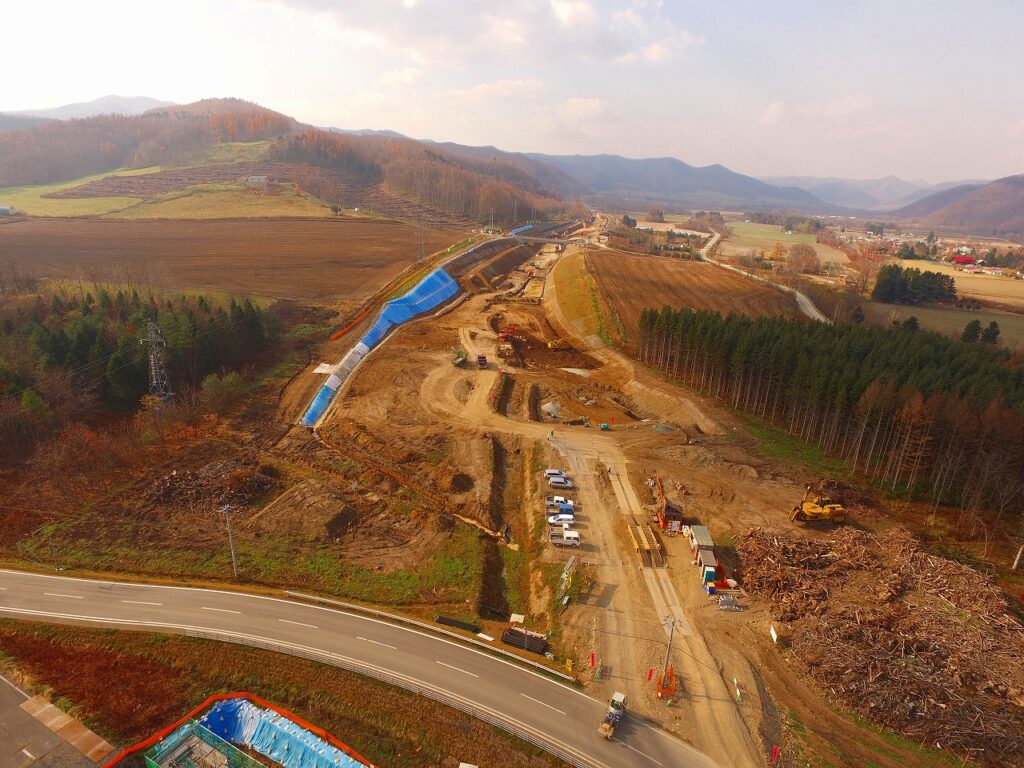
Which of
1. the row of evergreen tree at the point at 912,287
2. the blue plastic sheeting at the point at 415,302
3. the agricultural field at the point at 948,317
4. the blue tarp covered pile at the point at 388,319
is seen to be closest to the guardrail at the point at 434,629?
the blue tarp covered pile at the point at 388,319

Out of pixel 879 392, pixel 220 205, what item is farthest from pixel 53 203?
pixel 879 392

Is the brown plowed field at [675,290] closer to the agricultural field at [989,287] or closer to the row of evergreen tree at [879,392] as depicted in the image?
the row of evergreen tree at [879,392]

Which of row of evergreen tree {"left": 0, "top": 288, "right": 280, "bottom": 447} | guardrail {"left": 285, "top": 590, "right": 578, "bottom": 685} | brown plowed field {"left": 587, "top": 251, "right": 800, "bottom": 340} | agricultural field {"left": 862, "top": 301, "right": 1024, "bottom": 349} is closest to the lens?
guardrail {"left": 285, "top": 590, "right": 578, "bottom": 685}

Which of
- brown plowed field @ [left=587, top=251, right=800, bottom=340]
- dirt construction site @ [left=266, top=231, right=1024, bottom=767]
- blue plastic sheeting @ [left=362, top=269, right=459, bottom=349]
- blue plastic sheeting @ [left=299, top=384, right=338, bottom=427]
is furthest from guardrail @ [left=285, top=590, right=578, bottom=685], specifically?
brown plowed field @ [left=587, top=251, right=800, bottom=340]

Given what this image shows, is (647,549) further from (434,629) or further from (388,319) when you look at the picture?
(388,319)

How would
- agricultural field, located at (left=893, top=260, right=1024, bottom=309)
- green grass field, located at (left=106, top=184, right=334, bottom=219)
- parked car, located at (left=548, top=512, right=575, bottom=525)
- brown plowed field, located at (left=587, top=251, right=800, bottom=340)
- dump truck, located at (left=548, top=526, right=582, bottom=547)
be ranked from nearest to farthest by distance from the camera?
1. dump truck, located at (left=548, top=526, right=582, bottom=547)
2. parked car, located at (left=548, top=512, right=575, bottom=525)
3. brown plowed field, located at (left=587, top=251, right=800, bottom=340)
4. agricultural field, located at (left=893, top=260, right=1024, bottom=309)
5. green grass field, located at (left=106, top=184, right=334, bottom=219)

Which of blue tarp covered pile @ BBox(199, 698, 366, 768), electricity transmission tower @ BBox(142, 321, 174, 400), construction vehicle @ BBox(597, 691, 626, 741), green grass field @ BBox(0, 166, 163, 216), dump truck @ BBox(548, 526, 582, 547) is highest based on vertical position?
green grass field @ BBox(0, 166, 163, 216)

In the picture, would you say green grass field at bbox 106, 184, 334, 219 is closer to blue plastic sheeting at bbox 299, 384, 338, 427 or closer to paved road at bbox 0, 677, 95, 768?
blue plastic sheeting at bbox 299, 384, 338, 427
